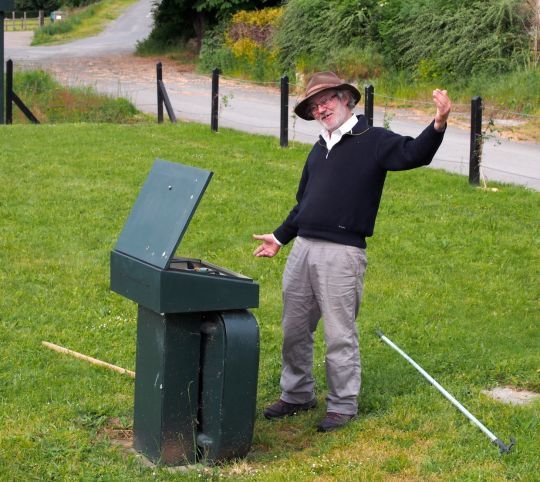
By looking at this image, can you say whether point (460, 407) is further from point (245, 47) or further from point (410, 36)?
point (245, 47)

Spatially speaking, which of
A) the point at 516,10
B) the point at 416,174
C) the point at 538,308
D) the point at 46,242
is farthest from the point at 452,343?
the point at 516,10

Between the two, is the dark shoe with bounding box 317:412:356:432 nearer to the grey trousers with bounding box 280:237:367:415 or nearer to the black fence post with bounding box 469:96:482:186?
the grey trousers with bounding box 280:237:367:415

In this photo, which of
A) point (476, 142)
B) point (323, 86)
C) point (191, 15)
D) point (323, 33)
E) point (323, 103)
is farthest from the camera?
point (191, 15)

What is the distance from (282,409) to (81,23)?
1832 inches

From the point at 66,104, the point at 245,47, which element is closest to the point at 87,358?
the point at 66,104

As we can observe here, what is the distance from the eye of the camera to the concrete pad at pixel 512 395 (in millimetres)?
6238

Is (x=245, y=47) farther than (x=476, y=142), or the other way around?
(x=245, y=47)

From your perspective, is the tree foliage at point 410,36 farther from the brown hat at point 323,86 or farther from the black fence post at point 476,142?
the brown hat at point 323,86

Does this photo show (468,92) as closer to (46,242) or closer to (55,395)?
(46,242)

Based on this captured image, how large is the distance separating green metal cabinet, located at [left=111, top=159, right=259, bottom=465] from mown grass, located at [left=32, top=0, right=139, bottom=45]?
39.9 m

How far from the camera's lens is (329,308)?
230 inches

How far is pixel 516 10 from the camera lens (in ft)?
73.0

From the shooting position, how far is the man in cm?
580

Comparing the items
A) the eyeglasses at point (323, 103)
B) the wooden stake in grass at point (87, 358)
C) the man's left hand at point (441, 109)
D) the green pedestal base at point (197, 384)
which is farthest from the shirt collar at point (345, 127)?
the wooden stake in grass at point (87, 358)
